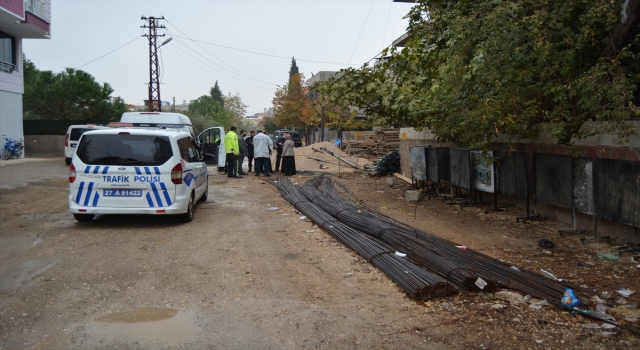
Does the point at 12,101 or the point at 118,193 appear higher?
the point at 12,101

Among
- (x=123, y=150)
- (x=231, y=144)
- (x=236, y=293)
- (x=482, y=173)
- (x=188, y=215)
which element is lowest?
(x=236, y=293)

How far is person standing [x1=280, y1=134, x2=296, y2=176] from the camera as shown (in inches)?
773

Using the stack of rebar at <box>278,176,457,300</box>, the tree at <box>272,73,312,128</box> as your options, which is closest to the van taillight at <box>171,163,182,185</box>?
the stack of rebar at <box>278,176,457,300</box>

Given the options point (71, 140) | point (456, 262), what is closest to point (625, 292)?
point (456, 262)

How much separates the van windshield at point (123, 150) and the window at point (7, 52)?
20223 millimetres

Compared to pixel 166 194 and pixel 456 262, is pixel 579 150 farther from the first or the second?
pixel 166 194

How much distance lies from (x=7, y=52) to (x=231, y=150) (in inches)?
618

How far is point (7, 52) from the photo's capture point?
2616 centimetres

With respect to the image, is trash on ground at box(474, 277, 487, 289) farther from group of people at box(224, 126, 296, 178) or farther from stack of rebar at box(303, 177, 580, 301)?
group of people at box(224, 126, 296, 178)

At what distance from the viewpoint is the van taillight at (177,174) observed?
8930 mm

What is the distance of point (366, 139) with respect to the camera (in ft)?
89.8

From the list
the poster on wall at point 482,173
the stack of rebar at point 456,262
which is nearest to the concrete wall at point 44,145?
the poster on wall at point 482,173

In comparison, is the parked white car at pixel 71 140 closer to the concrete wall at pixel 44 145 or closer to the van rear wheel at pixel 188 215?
the concrete wall at pixel 44 145

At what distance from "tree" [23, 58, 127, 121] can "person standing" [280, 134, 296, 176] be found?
24.0 meters
